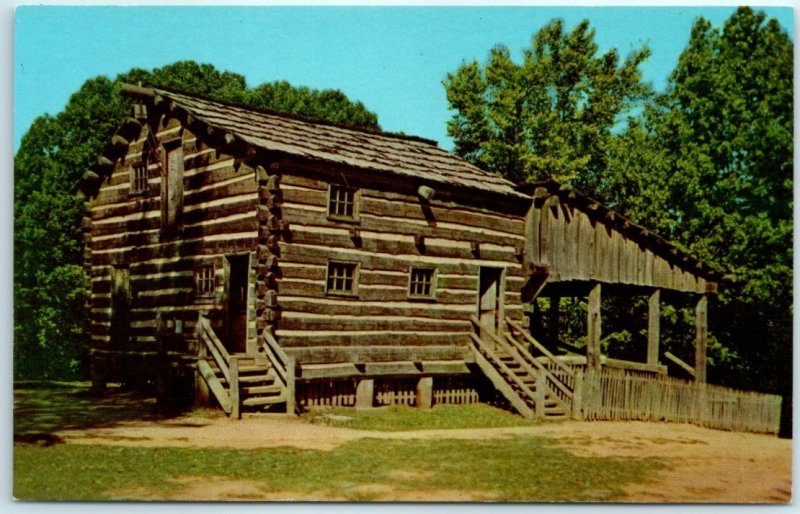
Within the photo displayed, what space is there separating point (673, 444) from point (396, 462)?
15.5 ft

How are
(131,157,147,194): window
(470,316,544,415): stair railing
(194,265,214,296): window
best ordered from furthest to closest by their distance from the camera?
(131,157,147,194): window < (470,316,544,415): stair railing < (194,265,214,296): window

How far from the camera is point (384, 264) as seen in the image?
17.4m

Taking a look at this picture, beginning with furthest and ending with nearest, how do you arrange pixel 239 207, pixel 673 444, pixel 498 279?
pixel 498 279
pixel 239 207
pixel 673 444

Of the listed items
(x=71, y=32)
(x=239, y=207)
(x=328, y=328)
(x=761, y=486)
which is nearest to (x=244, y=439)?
(x=328, y=328)

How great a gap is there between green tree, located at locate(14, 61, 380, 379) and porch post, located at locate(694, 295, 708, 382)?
8.70 m

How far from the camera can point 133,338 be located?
59.3ft

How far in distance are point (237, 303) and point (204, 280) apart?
0.76 m

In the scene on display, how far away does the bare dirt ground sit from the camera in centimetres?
1257

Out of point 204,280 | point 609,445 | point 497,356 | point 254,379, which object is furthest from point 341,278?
point 609,445

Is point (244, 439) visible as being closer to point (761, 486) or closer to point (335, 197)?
point (335, 197)

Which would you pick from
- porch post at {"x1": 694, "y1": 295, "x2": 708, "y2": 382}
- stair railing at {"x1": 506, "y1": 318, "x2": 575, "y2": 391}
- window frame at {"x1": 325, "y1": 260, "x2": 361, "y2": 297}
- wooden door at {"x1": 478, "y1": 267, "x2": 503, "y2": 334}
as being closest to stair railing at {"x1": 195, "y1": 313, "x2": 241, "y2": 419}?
window frame at {"x1": 325, "y1": 260, "x2": 361, "y2": 297}

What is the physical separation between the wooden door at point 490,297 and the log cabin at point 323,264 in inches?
1.3

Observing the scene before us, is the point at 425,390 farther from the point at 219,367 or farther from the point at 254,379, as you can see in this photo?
the point at 219,367

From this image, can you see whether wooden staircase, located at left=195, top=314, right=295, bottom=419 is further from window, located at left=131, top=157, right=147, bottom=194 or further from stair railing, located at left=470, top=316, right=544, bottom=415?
stair railing, located at left=470, top=316, right=544, bottom=415
